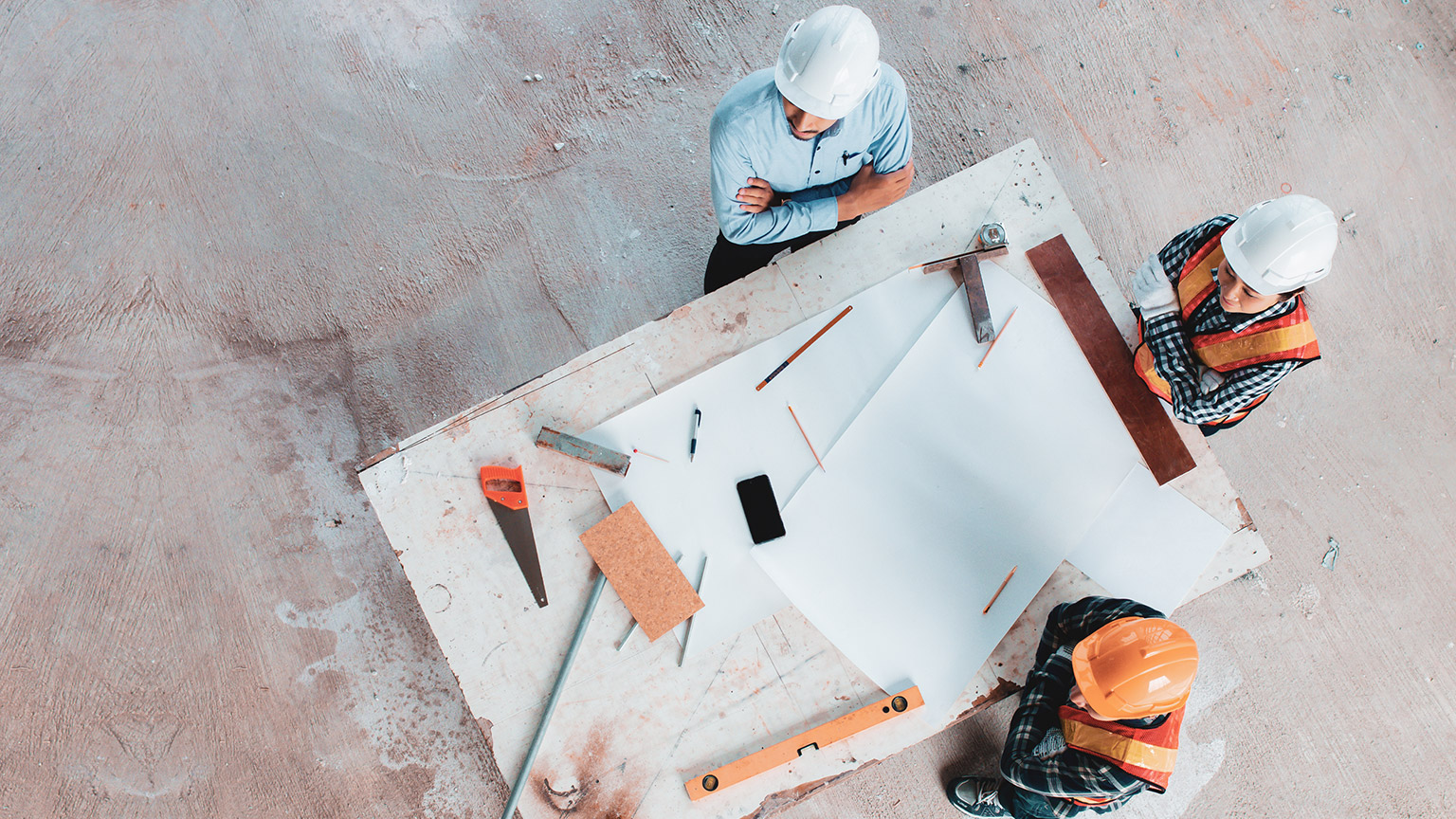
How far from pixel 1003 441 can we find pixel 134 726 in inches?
124

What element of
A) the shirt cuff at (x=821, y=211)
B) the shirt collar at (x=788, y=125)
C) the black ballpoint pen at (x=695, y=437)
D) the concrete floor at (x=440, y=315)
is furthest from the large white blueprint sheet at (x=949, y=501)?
the concrete floor at (x=440, y=315)

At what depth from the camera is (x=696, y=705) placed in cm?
170

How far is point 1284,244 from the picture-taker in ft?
5.21

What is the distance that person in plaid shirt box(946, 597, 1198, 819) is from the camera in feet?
5.13

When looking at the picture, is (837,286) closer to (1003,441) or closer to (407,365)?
(1003,441)

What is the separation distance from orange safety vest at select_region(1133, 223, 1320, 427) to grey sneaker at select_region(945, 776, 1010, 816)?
1439 millimetres

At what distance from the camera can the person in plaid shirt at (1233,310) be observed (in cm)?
160

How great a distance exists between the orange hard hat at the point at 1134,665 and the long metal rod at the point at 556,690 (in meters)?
1.13

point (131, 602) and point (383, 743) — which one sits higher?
point (131, 602)

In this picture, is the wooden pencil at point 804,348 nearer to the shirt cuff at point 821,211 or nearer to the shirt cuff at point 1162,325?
the shirt cuff at point 821,211

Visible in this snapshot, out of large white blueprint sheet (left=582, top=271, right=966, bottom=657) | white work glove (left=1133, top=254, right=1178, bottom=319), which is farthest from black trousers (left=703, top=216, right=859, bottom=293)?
white work glove (left=1133, top=254, right=1178, bottom=319)

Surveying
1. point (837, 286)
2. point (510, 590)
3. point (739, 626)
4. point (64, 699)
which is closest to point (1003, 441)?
point (837, 286)

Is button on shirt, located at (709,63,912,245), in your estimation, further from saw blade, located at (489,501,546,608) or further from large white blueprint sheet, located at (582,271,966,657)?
saw blade, located at (489,501,546,608)

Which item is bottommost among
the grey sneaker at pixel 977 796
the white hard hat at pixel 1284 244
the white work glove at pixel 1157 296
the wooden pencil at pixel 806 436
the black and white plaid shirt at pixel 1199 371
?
the grey sneaker at pixel 977 796
